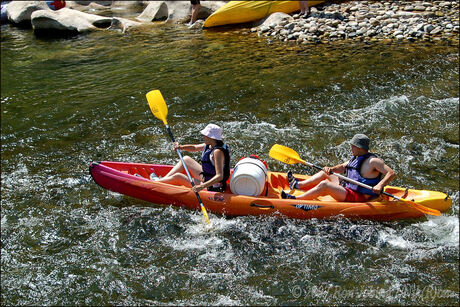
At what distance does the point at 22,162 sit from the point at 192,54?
239 inches

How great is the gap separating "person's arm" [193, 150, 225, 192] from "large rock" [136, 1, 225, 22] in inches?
430

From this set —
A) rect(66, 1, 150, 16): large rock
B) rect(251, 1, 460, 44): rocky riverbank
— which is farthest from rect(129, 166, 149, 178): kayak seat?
A: rect(66, 1, 150, 16): large rock

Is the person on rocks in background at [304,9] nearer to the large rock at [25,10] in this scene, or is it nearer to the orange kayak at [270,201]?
the orange kayak at [270,201]

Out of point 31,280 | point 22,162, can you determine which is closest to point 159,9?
point 22,162

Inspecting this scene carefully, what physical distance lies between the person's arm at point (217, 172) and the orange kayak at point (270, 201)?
3.7 inches

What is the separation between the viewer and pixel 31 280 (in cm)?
480

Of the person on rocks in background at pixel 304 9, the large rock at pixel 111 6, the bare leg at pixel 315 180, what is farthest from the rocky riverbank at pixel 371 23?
→ the large rock at pixel 111 6

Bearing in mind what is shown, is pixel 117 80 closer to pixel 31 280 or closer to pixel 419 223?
pixel 31 280

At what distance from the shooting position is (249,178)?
219 inches

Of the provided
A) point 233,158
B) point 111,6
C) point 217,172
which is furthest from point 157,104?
point 111,6

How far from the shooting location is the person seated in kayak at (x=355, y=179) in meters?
5.36

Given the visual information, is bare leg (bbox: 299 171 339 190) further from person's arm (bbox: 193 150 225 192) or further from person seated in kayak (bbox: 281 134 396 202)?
person's arm (bbox: 193 150 225 192)

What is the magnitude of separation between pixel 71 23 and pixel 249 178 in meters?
12.6

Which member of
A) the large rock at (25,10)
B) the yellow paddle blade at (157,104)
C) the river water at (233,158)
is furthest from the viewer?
the large rock at (25,10)
